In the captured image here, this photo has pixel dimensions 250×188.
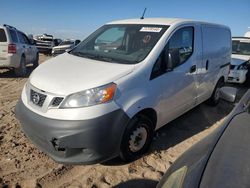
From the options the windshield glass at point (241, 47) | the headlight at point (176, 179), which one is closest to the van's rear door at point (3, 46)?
the windshield glass at point (241, 47)

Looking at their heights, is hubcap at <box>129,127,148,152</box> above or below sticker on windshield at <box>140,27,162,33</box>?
below

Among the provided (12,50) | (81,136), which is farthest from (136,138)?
(12,50)

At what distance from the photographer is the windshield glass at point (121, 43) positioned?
4.02 metres

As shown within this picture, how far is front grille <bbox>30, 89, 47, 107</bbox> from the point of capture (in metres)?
3.45

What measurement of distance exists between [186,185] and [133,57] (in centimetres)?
258

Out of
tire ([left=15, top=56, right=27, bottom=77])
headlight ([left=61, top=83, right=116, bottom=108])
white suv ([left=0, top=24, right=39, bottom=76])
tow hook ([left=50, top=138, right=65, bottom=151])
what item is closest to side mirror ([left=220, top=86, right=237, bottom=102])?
headlight ([left=61, top=83, right=116, bottom=108])

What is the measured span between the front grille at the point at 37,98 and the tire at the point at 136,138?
1102mm

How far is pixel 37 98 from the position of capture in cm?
352

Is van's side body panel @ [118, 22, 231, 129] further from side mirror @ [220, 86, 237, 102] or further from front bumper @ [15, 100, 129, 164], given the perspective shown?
side mirror @ [220, 86, 237, 102]

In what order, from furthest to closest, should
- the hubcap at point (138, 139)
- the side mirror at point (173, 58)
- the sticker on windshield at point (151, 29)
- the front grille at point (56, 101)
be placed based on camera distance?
1. the sticker on windshield at point (151, 29)
2. the side mirror at point (173, 58)
3. the hubcap at point (138, 139)
4. the front grille at point (56, 101)

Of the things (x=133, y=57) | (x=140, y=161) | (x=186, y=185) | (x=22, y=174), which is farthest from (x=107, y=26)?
(x=186, y=185)

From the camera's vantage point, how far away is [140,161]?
155 inches

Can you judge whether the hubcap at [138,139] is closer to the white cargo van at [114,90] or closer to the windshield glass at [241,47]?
the white cargo van at [114,90]

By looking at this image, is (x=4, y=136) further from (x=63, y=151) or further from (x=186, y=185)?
(x=186, y=185)
